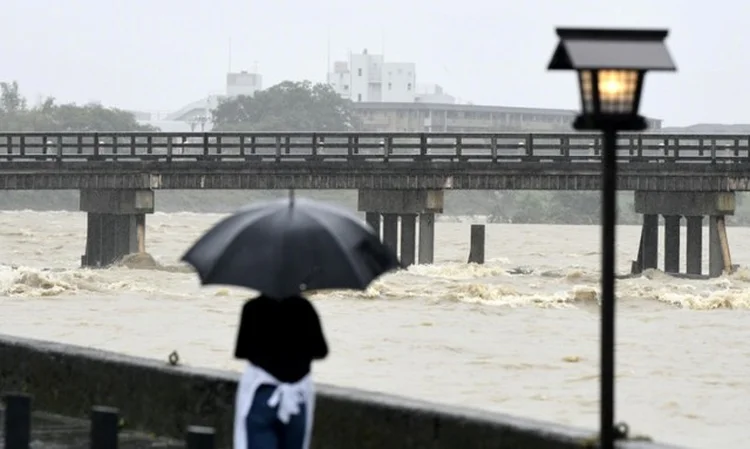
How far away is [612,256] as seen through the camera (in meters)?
7.23

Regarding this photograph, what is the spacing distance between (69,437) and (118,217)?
35.1 m

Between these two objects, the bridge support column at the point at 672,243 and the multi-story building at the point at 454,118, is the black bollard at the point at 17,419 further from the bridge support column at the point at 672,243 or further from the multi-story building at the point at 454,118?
the multi-story building at the point at 454,118

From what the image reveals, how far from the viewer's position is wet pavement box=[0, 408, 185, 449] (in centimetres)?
1021

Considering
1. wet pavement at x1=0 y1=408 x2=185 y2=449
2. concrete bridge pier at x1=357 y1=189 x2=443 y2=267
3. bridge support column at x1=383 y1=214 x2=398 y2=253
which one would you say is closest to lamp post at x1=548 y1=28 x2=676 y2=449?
wet pavement at x1=0 y1=408 x2=185 y2=449

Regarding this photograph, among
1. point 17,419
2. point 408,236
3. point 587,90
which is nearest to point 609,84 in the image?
point 587,90

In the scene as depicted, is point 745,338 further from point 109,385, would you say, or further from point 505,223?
point 505,223

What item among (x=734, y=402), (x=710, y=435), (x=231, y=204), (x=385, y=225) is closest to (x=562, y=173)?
(x=385, y=225)

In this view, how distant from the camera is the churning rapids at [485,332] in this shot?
20812 mm

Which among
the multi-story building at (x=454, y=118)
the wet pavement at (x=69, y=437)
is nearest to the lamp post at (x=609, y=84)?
the wet pavement at (x=69, y=437)

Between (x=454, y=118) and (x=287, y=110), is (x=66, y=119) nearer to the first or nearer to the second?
(x=287, y=110)

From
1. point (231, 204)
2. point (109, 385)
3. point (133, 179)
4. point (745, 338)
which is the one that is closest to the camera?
point (109, 385)

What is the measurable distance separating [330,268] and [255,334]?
1.31ft

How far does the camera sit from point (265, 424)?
7465 mm

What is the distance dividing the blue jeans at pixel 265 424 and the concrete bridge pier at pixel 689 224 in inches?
1501
